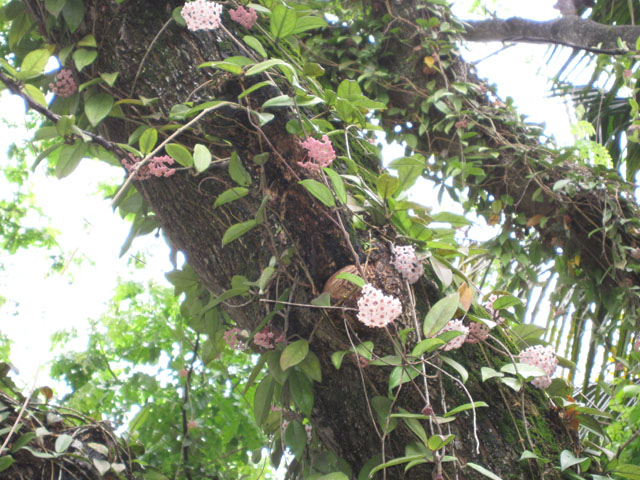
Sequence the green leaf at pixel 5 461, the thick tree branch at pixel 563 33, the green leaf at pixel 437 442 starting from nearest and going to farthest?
the green leaf at pixel 437 442 → the green leaf at pixel 5 461 → the thick tree branch at pixel 563 33

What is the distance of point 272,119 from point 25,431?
0.78 m

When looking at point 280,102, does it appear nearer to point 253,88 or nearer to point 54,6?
point 253,88

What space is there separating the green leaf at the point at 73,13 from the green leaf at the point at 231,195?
18.9 inches

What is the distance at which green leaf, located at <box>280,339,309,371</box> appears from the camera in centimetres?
89

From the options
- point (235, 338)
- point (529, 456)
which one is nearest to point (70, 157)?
point (235, 338)

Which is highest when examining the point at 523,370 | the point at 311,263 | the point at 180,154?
the point at 180,154

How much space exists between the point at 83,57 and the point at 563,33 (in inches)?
81.8

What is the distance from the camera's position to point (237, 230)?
3.16 ft

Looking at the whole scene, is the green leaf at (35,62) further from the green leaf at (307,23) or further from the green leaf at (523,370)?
the green leaf at (523,370)

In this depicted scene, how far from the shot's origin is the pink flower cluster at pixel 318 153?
947 millimetres

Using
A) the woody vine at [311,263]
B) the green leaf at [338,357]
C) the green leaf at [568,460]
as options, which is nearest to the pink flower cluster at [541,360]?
the woody vine at [311,263]

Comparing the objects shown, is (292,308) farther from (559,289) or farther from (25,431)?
(559,289)

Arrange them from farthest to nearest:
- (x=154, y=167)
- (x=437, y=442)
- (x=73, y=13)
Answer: (x=73, y=13) < (x=154, y=167) < (x=437, y=442)

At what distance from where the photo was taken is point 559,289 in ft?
7.40
